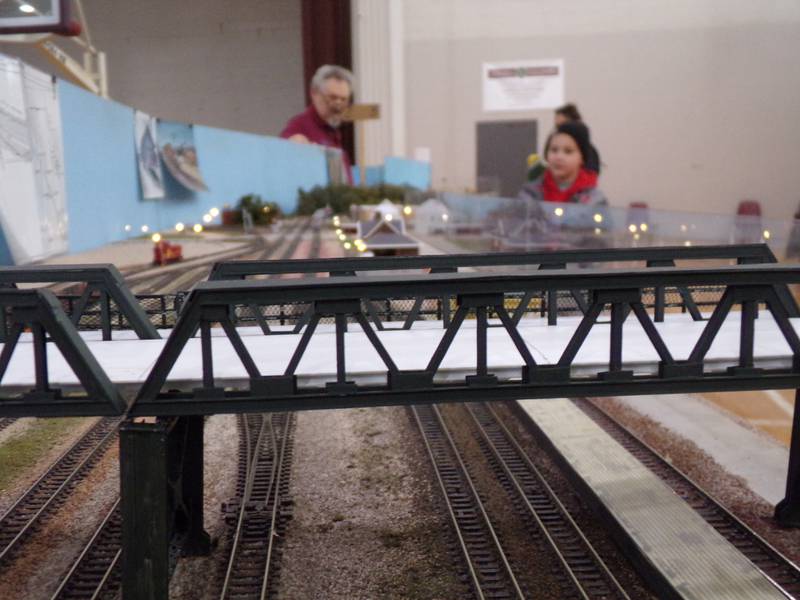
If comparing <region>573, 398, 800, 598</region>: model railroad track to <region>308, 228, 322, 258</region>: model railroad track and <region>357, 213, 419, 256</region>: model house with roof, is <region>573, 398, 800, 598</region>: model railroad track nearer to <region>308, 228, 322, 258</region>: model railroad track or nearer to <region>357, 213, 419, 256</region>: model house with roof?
<region>357, 213, 419, 256</region>: model house with roof

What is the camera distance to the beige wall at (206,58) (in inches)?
1742

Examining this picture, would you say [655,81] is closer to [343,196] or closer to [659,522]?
[343,196]

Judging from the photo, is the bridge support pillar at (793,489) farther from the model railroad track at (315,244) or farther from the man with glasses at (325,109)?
the man with glasses at (325,109)

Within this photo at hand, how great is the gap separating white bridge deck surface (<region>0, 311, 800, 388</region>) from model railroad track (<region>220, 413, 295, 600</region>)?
5.73ft

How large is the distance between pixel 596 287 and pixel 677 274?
49 centimetres

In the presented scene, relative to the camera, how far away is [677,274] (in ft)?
15.6

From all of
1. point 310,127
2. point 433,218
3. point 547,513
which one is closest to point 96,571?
point 547,513

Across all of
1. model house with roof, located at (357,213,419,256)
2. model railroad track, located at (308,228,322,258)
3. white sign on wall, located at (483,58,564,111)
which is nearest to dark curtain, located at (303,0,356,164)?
white sign on wall, located at (483,58,564,111)

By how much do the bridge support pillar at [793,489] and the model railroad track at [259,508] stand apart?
4.40m

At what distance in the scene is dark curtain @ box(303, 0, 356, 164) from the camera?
4212cm

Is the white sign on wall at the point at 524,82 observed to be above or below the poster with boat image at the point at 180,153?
above

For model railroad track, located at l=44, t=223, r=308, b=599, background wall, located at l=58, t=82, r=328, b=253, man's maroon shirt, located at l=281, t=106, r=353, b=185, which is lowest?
model railroad track, located at l=44, t=223, r=308, b=599

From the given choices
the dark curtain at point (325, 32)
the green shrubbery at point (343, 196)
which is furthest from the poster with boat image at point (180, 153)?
the dark curtain at point (325, 32)

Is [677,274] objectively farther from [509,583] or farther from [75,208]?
[75,208]
